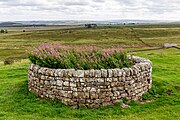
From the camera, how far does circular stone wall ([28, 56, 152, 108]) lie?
34.1ft

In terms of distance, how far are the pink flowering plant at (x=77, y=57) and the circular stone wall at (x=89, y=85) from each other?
749 millimetres

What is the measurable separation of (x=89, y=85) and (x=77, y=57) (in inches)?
89.4

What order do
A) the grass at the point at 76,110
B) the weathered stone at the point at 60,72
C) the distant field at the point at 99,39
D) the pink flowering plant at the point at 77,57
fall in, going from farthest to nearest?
the distant field at the point at 99,39 → the pink flowering plant at the point at 77,57 → the weathered stone at the point at 60,72 → the grass at the point at 76,110

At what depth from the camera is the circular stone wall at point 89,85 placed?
409 inches

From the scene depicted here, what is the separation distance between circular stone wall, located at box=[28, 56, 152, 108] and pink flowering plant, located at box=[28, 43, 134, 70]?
0.75 metres

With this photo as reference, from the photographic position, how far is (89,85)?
1038cm

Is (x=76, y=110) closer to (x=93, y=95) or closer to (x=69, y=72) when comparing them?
→ (x=93, y=95)

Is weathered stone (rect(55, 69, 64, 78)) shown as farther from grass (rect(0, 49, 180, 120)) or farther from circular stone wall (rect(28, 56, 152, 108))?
grass (rect(0, 49, 180, 120))

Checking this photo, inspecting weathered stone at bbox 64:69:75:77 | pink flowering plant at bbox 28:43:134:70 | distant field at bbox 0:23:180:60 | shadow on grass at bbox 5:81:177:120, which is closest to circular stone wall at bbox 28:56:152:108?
weathered stone at bbox 64:69:75:77

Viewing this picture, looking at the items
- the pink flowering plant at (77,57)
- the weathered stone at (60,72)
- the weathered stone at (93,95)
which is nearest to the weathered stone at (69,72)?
the weathered stone at (60,72)

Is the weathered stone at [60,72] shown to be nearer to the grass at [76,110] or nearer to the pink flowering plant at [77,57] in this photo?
the pink flowering plant at [77,57]

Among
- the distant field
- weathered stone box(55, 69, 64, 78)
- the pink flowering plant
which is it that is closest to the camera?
weathered stone box(55, 69, 64, 78)

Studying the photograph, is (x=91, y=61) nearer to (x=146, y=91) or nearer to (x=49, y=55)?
(x=49, y=55)

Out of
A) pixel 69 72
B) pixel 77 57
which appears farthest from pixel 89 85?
Result: pixel 77 57
